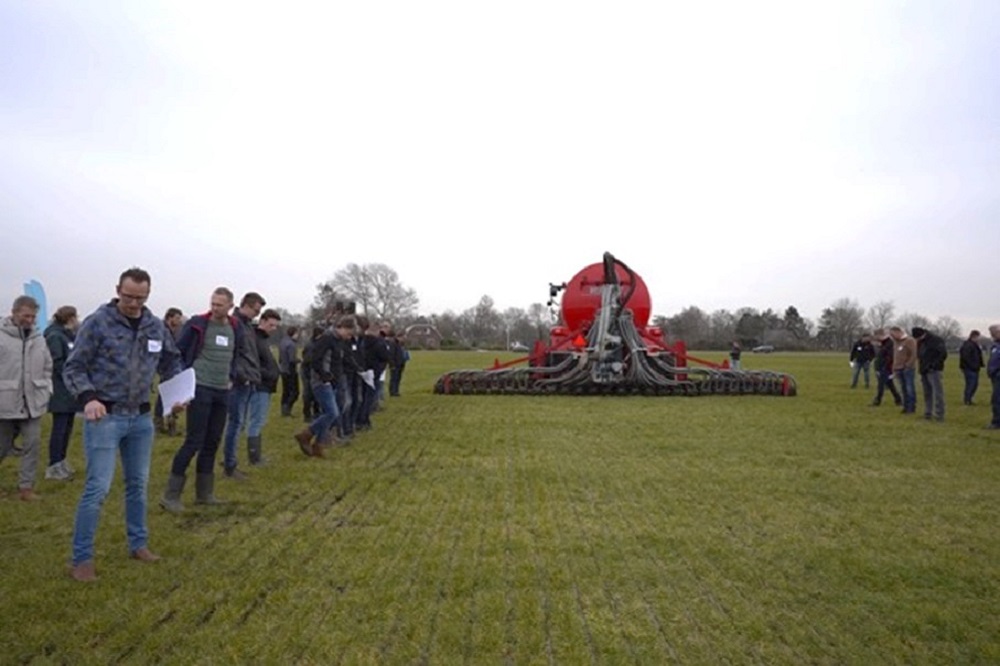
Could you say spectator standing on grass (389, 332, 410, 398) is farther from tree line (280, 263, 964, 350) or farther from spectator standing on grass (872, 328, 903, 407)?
tree line (280, 263, 964, 350)

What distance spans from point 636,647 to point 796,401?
45.8 ft

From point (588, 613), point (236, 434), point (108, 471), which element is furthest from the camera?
point (236, 434)

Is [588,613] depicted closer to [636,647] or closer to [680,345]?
[636,647]

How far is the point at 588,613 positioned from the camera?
3.99 m

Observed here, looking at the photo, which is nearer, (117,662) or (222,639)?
(117,662)

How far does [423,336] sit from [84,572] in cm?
8256

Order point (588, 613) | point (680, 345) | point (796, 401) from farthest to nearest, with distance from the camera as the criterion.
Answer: point (680, 345) < point (796, 401) < point (588, 613)

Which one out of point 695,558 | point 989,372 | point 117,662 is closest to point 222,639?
point 117,662

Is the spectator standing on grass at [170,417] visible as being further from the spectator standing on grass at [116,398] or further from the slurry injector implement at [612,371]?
the slurry injector implement at [612,371]

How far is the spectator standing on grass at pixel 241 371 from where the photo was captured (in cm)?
738

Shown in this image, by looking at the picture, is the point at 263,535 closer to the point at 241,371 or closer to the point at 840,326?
the point at 241,371

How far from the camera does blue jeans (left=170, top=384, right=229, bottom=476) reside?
6.26 m

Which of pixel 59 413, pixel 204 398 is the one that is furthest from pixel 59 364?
pixel 204 398

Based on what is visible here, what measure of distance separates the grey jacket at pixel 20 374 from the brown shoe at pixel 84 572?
302cm
